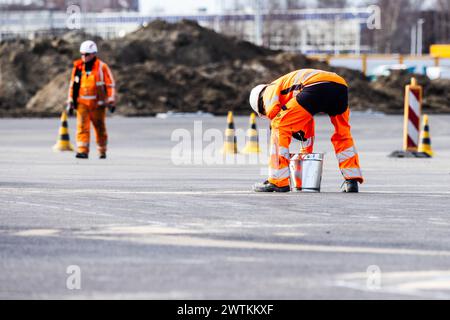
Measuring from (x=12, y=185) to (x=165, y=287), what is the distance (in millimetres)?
7986

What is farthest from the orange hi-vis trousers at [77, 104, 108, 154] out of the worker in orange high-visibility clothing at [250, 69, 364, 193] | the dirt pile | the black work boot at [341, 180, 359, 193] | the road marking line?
the dirt pile

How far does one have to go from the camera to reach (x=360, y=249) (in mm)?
9602

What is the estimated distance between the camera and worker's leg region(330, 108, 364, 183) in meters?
14.7

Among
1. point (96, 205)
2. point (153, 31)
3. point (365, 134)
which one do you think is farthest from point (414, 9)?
point (96, 205)

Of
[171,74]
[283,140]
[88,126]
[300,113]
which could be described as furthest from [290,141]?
[171,74]

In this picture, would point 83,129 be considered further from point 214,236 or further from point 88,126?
point 214,236

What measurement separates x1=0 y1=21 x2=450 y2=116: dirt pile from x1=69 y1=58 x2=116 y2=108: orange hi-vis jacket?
22.0 m

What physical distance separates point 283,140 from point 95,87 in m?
8.80

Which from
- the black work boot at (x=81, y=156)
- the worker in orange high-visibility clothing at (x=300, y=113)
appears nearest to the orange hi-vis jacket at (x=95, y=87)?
the black work boot at (x=81, y=156)

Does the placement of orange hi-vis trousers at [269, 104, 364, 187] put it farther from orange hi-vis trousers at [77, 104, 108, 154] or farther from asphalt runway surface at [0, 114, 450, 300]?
orange hi-vis trousers at [77, 104, 108, 154]

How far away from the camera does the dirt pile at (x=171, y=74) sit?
160 ft

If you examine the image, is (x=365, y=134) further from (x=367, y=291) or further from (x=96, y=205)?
(x=367, y=291)

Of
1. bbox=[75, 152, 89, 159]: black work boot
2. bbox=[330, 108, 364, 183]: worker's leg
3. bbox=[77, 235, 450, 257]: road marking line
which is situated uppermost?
bbox=[330, 108, 364, 183]: worker's leg

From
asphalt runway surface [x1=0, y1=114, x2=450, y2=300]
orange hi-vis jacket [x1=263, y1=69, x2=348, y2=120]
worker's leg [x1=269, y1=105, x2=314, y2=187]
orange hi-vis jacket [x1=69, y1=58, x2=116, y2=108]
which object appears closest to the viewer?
asphalt runway surface [x1=0, y1=114, x2=450, y2=300]
